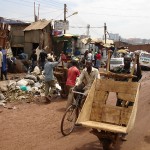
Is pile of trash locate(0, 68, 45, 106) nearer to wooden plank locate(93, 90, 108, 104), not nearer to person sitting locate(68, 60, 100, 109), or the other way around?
person sitting locate(68, 60, 100, 109)

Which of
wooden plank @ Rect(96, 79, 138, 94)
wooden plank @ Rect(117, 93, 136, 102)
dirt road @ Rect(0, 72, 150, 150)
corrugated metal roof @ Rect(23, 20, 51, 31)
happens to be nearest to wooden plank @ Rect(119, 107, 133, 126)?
wooden plank @ Rect(117, 93, 136, 102)

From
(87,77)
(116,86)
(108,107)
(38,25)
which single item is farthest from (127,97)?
(38,25)

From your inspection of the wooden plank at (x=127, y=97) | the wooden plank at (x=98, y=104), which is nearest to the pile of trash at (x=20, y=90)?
the wooden plank at (x=98, y=104)

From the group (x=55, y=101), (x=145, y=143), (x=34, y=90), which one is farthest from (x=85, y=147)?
(x=34, y=90)

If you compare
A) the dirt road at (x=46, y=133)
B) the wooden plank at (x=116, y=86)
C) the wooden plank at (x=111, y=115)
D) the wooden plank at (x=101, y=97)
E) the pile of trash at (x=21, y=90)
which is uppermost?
the wooden plank at (x=116, y=86)

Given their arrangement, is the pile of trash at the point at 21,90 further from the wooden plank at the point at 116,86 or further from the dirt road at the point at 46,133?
the wooden plank at the point at 116,86

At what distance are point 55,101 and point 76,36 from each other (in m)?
16.6

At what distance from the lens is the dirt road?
7.27m

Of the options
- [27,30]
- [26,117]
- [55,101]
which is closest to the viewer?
[26,117]

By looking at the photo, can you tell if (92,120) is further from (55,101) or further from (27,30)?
(27,30)

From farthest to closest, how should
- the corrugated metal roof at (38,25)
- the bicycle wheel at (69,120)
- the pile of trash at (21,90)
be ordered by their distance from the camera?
1. the corrugated metal roof at (38,25)
2. the pile of trash at (21,90)
3. the bicycle wheel at (69,120)

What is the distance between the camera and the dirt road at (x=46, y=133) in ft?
23.8

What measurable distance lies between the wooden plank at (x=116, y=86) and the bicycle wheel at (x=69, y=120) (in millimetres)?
1207

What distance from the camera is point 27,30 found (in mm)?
28781
